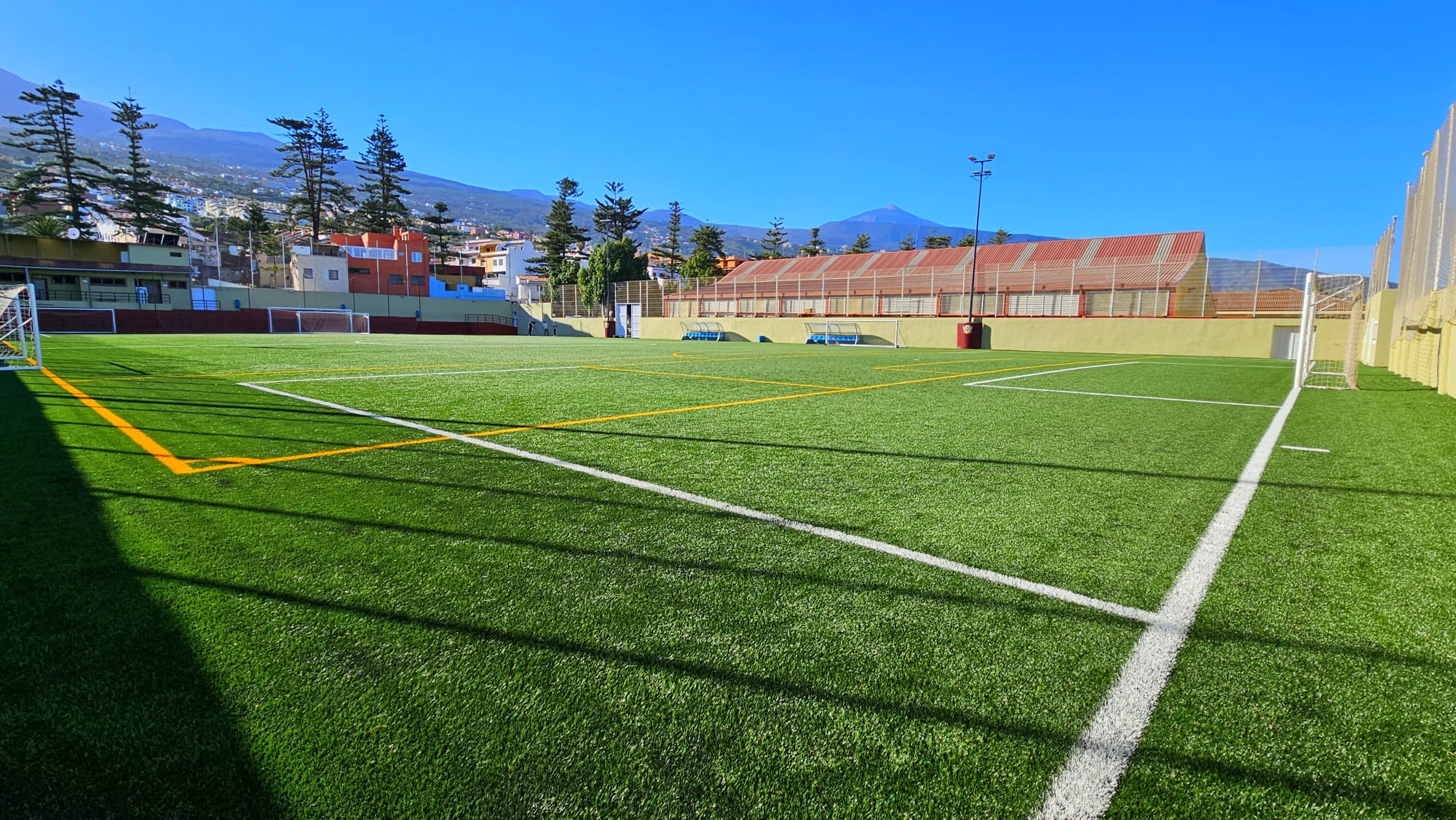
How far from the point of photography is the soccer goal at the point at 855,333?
27.6 meters

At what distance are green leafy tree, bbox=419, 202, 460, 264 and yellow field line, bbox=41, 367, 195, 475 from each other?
75612 mm

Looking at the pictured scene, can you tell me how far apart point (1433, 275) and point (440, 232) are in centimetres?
8433

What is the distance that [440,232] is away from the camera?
78750 mm

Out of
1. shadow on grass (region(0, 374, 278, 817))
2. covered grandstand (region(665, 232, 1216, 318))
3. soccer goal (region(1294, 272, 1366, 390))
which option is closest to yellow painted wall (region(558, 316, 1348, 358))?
covered grandstand (region(665, 232, 1216, 318))

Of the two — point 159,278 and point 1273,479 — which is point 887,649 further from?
point 159,278

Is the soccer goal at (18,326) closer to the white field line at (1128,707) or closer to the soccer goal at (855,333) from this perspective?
the white field line at (1128,707)

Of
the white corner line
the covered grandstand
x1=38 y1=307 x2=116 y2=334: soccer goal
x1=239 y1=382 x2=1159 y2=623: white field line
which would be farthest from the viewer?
x1=38 y1=307 x2=116 y2=334: soccer goal

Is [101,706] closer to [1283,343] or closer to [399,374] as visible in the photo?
[399,374]

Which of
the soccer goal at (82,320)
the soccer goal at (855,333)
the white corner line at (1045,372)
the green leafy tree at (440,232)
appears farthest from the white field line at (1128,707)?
the green leafy tree at (440,232)

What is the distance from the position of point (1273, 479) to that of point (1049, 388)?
5116 millimetres

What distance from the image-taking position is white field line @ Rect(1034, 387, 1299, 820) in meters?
1.25

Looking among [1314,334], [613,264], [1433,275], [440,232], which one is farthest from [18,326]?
[440,232]

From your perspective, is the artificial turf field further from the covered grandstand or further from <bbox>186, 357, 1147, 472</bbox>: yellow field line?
the covered grandstand

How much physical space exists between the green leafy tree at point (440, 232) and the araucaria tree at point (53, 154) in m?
28.5
